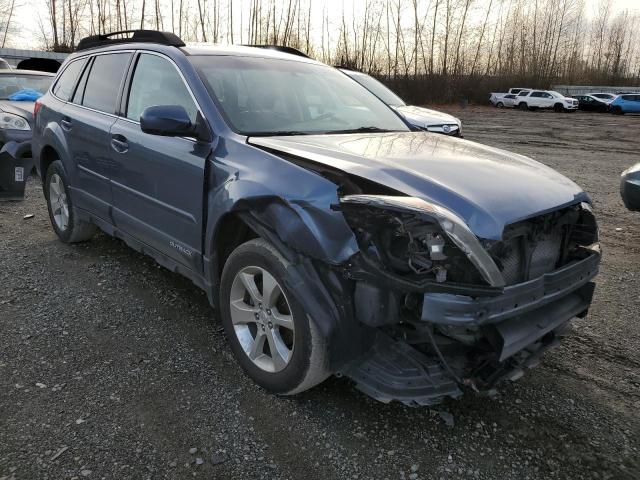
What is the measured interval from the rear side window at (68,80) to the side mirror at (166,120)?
2.24m

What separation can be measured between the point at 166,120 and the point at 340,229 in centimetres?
122

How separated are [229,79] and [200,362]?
5.66 feet

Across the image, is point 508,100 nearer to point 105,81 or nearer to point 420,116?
point 420,116

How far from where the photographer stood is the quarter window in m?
3.16

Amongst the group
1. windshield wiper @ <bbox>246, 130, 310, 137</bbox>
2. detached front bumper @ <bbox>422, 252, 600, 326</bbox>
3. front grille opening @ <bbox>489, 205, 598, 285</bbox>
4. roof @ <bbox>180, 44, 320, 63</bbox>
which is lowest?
detached front bumper @ <bbox>422, 252, 600, 326</bbox>

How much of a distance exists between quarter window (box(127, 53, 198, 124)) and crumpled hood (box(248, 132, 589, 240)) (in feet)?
2.24

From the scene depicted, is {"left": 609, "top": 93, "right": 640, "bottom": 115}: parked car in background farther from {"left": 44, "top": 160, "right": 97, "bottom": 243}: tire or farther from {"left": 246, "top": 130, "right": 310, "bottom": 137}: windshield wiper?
{"left": 246, "top": 130, "right": 310, "bottom": 137}: windshield wiper

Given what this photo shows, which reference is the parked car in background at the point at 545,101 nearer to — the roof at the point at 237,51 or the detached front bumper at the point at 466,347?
the roof at the point at 237,51

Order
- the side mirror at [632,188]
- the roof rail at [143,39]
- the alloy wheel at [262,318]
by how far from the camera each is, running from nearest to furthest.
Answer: the alloy wheel at [262,318] < the roof rail at [143,39] < the side mirror at [632,188]

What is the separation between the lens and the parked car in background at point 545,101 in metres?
35.2

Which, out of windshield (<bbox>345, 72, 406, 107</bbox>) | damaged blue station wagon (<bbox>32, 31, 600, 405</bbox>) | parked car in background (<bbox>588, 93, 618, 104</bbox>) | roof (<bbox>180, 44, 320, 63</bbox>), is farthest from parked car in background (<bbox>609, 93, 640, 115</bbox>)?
damaged blue station wagon (<bbox>32, 31, 600, 405</bbox>)

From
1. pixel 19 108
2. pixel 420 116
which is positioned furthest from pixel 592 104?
pixel 19 108

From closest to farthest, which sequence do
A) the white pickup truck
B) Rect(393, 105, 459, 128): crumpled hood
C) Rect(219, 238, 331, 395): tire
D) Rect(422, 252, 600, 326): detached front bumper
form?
1. Rect(422, 252, 600, 326): detached front bumper
2. Rect(219, 238, 331, 395): tire
3. Rect(393, 105, 459, 128): crumpled hood
4. the white pickup truck

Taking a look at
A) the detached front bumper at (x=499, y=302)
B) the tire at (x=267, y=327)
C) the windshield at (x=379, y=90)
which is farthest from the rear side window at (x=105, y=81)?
the windshield at (x=379, y=90)
